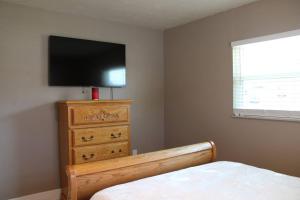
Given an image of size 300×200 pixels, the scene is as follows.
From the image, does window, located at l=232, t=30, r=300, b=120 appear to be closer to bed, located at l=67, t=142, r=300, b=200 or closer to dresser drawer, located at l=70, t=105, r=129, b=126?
bed, located at l=67, t=142, r=300, b=200

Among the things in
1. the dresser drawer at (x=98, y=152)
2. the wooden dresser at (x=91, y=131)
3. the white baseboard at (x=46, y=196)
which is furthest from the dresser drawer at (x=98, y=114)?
the white baseboard at (x=46, y=196)

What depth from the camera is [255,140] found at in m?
2.94

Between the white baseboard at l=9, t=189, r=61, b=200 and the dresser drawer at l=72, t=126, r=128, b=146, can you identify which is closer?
the dresser drawer at l=72, t=126, r=128, b=146

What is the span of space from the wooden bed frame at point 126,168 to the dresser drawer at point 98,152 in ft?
3.63

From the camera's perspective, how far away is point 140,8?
3.06m

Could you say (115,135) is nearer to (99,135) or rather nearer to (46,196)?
(99,135)

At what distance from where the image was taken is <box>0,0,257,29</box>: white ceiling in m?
2.87

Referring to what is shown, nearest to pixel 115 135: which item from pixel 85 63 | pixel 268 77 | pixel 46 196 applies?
pixel 85 63

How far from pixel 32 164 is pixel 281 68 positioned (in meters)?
3.00

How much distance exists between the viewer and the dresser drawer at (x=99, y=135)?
2.83 meters

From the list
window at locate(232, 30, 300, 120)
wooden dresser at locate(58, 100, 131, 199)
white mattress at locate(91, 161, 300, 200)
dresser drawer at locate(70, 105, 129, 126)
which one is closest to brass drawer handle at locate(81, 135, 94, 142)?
wooden dresser at locate(58, 100, 131, 199)

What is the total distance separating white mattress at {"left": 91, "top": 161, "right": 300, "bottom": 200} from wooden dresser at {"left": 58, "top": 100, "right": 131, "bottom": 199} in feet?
4.31

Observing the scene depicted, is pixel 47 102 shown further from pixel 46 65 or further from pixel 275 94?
pixel 275 94

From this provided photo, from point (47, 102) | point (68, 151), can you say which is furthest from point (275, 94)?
point (47, 102)
